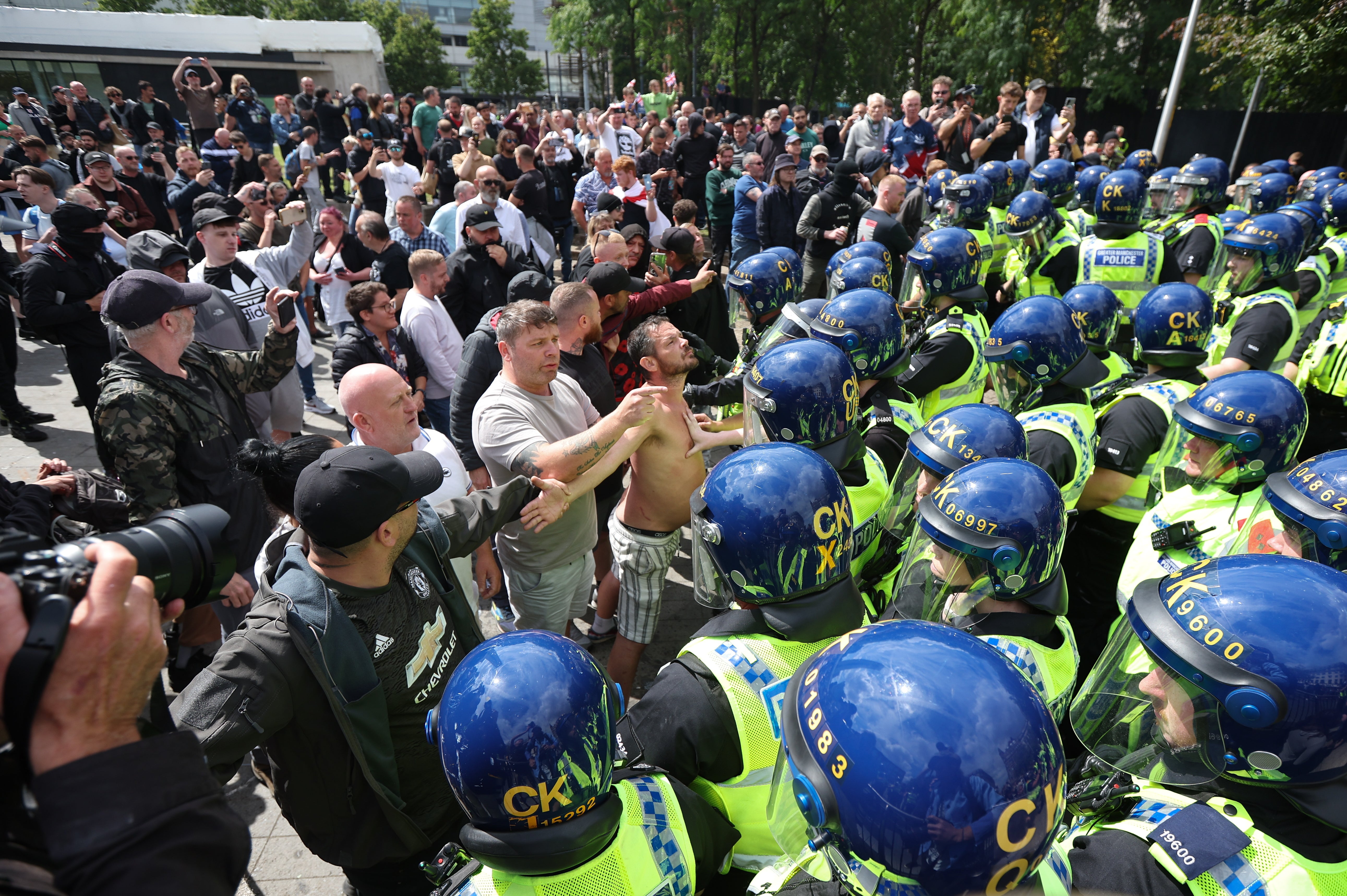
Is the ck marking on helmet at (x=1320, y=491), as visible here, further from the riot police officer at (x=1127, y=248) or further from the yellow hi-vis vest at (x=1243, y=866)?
the riot police officer at (x=1127, y=248)

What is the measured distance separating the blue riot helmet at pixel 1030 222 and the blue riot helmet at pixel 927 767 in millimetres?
6888

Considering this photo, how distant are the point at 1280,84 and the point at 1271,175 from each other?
12208mm

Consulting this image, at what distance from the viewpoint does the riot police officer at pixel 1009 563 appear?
7.18 ft

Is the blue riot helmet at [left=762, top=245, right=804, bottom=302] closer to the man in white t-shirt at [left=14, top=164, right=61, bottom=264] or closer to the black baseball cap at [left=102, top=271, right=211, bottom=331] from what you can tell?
the black baseball cap at [left=102, top=271, right=211, bottom=331]

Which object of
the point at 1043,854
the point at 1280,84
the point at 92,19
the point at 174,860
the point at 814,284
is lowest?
the point at 814,284

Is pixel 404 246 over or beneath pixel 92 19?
beneath

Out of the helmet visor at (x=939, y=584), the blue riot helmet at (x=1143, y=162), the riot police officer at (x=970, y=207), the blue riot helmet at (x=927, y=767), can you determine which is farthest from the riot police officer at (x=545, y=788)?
the blue riot helmet at (x=1143, y=162)

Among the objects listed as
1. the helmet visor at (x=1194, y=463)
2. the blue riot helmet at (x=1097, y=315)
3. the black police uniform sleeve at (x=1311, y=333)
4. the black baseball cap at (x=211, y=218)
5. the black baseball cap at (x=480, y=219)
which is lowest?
the black police uniform sleeve at (x=1311, y=333)

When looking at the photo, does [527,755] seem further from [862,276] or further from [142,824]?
[862,276]

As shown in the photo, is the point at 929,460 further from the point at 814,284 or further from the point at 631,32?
the point at 631,32

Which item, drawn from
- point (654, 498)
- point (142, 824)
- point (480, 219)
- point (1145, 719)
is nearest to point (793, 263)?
point (480, 219)

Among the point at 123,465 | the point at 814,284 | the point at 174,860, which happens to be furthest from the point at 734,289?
the point at 174,860

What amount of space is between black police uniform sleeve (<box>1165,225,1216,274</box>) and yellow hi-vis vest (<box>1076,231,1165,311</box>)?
0.74 metres

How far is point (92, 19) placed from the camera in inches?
1079
